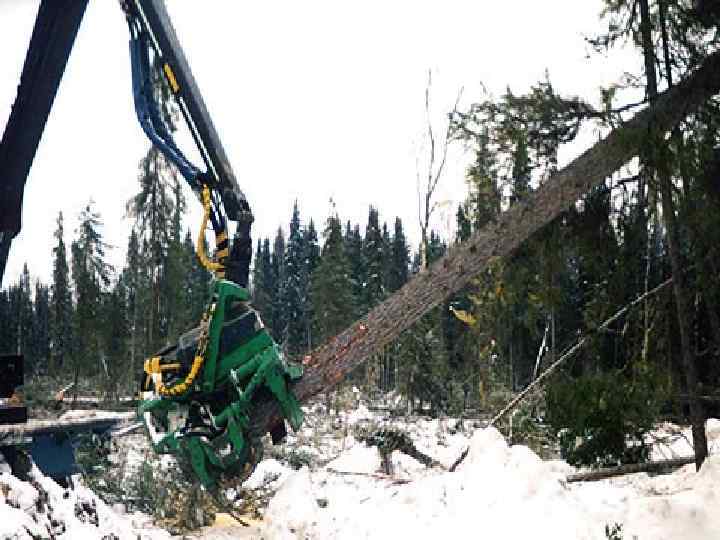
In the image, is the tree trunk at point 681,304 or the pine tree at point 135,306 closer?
the tree trunk at point 681,304

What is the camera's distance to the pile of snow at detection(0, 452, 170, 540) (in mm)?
3074

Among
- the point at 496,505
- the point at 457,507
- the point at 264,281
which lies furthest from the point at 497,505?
the point at 264,281

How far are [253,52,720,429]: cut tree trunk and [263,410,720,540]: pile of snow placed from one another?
1.12m

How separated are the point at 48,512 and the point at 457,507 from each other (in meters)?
2.96

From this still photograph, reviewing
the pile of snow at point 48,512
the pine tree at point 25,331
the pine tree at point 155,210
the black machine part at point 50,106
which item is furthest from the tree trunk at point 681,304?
the pine tree at point 25,331

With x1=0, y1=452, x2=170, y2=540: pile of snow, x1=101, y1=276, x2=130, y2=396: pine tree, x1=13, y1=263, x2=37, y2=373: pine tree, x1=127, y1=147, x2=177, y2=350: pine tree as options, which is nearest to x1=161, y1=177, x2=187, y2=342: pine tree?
x1=127, y1=147, x2=177, y2=350: pine tree

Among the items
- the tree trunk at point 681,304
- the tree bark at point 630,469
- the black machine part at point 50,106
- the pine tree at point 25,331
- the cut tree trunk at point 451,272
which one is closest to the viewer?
the black machine part at point 50,106

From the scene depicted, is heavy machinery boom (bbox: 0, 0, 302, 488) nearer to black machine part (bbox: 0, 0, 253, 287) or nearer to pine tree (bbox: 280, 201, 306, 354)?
black machine part (bbox: 0, 0, 253, 287)

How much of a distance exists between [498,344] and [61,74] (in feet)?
15.2

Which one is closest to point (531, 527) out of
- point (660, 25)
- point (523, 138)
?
point (523, 138)

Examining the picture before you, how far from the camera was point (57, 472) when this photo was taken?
3.99m

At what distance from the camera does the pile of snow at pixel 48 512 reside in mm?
3074

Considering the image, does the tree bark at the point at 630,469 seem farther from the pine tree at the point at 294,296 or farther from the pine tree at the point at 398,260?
Result: the pine tree at the point at 294,296

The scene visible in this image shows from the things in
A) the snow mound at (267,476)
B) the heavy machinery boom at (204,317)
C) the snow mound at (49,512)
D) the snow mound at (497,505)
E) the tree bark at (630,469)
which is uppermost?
the heavy machinery boom at (204,317)
